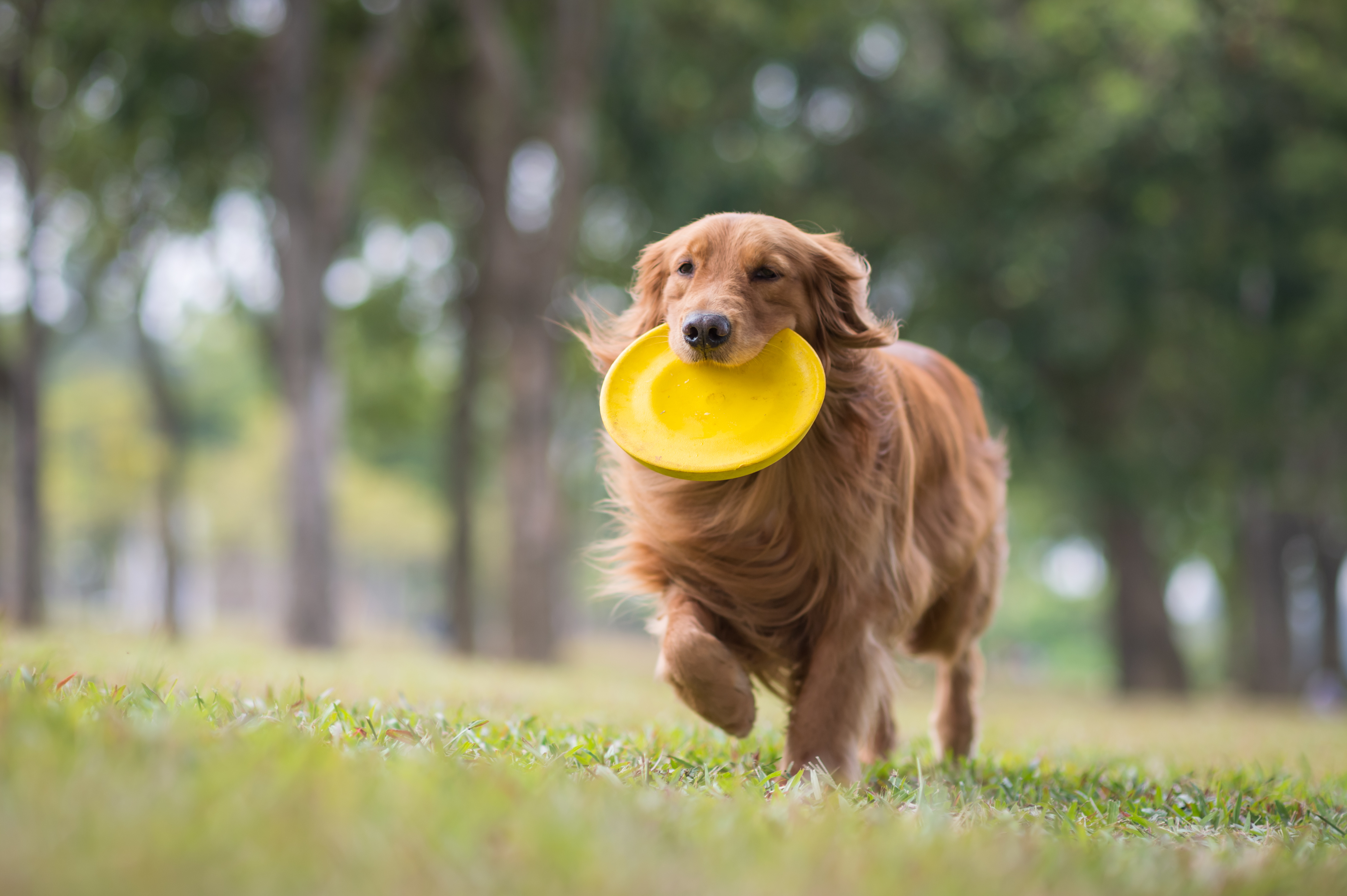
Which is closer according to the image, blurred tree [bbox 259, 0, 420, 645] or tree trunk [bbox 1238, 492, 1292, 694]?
blurred tree [bbox 259, 0, 420, 645]

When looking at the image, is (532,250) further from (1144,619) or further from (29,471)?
(1144,619)

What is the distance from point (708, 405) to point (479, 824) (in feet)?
6.90

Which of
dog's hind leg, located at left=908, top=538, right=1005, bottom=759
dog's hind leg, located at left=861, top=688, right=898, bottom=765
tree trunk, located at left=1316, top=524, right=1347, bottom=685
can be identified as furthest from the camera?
tree trunk, located at left=1316, top=524, right=1347, bottom=685

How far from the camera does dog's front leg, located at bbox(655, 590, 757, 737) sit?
3.56 metres

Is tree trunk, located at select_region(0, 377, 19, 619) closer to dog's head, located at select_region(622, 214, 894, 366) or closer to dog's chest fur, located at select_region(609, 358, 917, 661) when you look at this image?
dog's chest fur, located at select_region(609, 358, 917, 661)

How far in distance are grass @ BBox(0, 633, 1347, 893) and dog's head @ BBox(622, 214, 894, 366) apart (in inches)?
52.3

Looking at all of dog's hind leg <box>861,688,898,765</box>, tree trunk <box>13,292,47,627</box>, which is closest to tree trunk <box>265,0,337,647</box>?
tree trunk <box>13,292,47,627</box>

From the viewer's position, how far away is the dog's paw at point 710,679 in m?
3.56

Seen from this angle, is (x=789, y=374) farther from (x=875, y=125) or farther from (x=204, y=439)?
(x=204, y=439)

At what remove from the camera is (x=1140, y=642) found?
54.7 ft

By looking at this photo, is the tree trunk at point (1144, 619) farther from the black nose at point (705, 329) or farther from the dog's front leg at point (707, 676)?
the black nose at point (705, 329)

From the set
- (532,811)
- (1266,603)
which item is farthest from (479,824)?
(1266,603)

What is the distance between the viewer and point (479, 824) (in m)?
1.79

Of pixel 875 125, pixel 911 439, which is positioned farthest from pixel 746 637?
pixel 875 125
